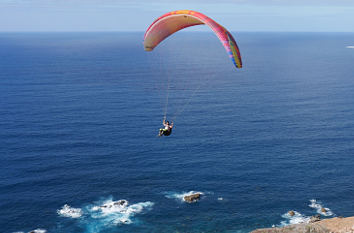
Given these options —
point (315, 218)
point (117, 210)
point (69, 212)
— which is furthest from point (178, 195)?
point (315, 218)

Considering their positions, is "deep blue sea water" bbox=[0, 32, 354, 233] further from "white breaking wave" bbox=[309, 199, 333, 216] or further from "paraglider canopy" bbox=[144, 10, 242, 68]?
"paraglider canopy" bbox=[144, 10, 242, 68]

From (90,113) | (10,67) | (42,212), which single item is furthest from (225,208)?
(10,67)

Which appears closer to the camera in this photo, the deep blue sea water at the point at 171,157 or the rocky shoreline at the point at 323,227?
the rocky shoreline at the point at 323,227

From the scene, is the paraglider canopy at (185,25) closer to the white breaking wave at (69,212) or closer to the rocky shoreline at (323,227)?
the rocky shoreline at (323,227)

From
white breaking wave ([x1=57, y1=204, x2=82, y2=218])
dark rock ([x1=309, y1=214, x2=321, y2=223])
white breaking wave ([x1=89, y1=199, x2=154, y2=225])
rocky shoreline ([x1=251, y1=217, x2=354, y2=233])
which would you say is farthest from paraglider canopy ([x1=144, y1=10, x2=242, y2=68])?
dark rock ([x1=309, y1=214, x2=321, y2=223])

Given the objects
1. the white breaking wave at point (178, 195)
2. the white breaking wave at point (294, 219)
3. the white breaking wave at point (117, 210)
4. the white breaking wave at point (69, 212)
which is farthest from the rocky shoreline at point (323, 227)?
the white breaking wave at point (69, 212)

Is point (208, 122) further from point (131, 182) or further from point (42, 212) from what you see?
point (42, 212)
